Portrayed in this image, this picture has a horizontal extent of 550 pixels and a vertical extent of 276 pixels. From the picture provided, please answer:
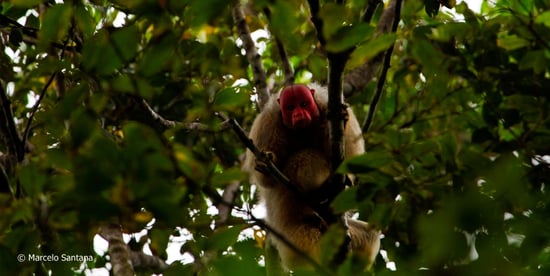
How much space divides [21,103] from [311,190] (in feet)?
11.4

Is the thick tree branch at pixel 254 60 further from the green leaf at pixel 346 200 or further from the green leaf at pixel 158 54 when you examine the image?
the green leaf at pixel 158 54

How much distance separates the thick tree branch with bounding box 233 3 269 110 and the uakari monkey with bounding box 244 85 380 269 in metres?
0.24

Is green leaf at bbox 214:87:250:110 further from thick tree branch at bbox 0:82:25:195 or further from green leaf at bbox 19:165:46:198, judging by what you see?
thick tree branch at bbox 0:82:25:195

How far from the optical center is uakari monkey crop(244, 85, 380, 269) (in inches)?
217

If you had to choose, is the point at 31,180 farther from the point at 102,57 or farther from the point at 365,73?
the point at 365,73

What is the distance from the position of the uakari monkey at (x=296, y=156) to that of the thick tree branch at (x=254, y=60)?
24 cm

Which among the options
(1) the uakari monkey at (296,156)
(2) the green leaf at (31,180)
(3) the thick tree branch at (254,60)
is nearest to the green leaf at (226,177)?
(2) the green leaf at (31,180)

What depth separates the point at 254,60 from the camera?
238 inches

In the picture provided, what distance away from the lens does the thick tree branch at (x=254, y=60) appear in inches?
237

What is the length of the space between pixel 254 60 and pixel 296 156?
1.11 metres

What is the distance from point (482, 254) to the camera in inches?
73.7

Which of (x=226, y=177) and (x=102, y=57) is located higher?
(x=102, y=57)

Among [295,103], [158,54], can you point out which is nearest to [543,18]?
[295,103]

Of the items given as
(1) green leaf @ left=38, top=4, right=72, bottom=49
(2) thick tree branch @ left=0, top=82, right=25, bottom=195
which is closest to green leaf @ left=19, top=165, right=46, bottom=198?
(1) green leaf @ left=38, top=4, right=72, bottom=49
